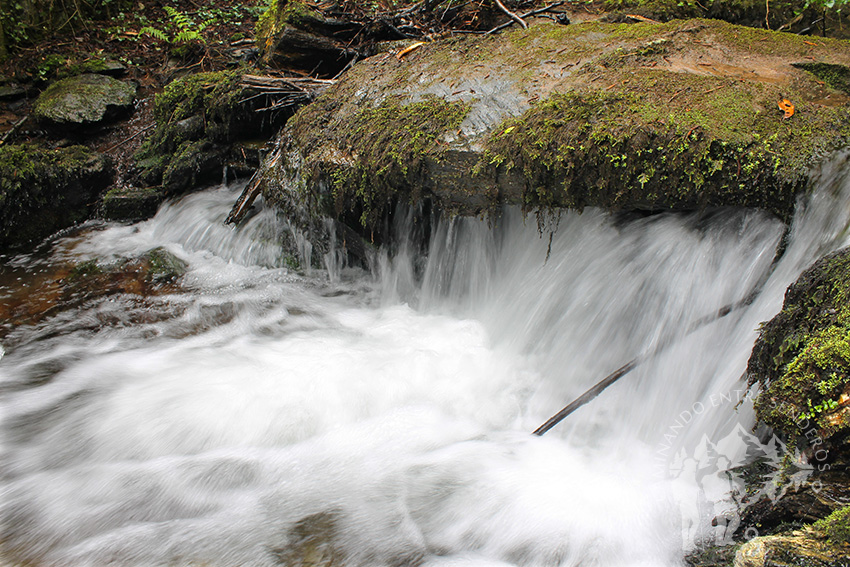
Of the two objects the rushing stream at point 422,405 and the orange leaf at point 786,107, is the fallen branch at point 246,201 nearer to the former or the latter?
the rushing stream at point 422,405

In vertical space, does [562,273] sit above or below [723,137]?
below

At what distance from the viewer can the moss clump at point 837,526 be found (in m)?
1.50

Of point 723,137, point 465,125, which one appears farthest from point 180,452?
point 723,137

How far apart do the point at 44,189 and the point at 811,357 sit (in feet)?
21.2

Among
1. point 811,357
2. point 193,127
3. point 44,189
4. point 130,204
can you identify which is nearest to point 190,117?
point 193,127

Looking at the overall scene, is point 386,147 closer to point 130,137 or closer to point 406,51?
point 406,51

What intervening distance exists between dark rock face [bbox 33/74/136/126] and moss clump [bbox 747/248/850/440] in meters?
7.59

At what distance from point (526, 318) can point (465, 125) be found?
1.42 metres

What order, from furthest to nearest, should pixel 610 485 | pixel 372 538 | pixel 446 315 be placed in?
pixel 446 315 < pixel 610 485 < pixel 372 538

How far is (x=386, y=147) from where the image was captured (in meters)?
3.58

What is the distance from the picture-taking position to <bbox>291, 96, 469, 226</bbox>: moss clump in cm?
343

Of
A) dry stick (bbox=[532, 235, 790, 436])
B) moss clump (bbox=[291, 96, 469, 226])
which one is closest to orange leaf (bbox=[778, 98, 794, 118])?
dry stick (bbox=[532, 235, 790, 436])

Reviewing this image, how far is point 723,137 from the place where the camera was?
2719 millimetres

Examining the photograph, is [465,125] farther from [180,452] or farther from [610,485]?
[180,452]
